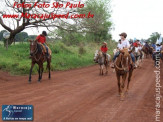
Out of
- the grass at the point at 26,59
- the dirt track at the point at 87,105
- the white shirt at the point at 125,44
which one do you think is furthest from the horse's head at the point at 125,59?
the grass at the point at 26,59

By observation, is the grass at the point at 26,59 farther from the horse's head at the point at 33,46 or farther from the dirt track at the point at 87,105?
the dirt track at the point at 87,105

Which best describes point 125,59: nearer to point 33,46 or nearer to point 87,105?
point 87,105

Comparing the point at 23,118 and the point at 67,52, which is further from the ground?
the point at 67,52

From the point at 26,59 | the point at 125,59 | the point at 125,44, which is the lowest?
the point at 26,59

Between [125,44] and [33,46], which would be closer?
[125,44]

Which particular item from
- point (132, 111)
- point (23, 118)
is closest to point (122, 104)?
point (132, 111)

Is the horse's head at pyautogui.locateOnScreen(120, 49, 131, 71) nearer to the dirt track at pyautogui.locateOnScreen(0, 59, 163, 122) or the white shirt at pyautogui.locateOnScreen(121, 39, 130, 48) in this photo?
the white shirt at pyautogui.locateOnScreen(121, 39, 130, 48)

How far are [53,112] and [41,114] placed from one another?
0.41 metres

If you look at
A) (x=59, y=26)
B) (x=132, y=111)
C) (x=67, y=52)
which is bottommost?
(x=132, y=111)

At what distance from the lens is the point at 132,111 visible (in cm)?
755

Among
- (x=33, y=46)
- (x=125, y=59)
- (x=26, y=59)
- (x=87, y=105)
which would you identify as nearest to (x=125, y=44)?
(x=125, y=59)

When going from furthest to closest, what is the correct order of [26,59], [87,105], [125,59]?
[26,59]
[125,59]
[87,105]

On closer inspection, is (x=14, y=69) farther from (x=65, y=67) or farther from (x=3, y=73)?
(x=65, y=67)

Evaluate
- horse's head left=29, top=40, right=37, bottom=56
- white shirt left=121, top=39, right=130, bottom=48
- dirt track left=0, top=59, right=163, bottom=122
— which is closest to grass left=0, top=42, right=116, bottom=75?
horse's head left=29, top=40, right=37, bottom=56
